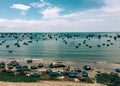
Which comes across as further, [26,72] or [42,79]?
[26,72]

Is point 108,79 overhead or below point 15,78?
overhead

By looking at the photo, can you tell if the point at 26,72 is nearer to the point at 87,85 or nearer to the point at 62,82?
the point at 62,82

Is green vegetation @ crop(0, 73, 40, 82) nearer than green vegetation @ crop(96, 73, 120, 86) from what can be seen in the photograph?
No

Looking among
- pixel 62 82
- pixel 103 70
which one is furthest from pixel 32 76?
pixel 103 70

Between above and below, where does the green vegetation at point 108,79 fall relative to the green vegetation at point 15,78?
above

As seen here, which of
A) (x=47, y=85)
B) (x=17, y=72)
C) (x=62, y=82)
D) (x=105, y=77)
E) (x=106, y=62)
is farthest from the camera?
(x=106, y=62)

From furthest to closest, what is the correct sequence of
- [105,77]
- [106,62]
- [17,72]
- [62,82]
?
[106,62], [17,72], [105,77], [62,82]

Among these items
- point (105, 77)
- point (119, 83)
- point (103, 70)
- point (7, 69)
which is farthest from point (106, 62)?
point (7, 69)

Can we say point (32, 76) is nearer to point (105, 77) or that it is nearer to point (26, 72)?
point (26, 72)

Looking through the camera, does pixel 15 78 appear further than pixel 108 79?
Yes

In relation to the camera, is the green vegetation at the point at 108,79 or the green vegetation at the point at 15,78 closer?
the green vegetation at the point at 108,79

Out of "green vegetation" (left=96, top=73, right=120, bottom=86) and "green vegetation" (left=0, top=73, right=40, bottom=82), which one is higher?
"green vegetation" (left=96, top=73, right=120, bottom=86)
